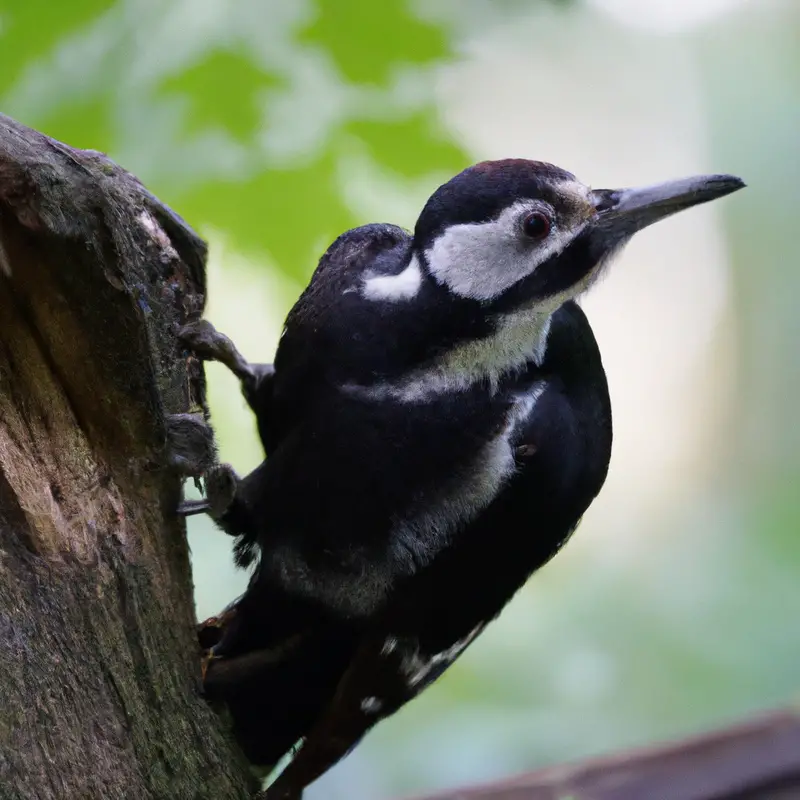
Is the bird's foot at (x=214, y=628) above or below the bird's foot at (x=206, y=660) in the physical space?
above

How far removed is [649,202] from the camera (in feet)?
4.90

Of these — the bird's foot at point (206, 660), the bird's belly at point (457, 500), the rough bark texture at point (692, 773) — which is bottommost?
the rough bark texture at point (692, 773)

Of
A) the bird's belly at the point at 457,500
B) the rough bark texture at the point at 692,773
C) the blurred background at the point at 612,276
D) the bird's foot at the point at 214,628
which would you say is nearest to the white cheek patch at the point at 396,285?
the bird's belly at the point at 457,500

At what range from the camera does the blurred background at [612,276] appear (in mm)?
2006

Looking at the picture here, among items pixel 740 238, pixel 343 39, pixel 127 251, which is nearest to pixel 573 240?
pixel 127 251

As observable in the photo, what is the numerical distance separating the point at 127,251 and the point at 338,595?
26.1 inches

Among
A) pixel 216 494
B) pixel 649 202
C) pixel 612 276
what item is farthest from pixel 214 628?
pixel 612 276

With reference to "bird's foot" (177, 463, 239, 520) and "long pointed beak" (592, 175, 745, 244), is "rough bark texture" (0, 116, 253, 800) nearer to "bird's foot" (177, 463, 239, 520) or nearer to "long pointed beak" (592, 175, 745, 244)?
"bird's foot" (177, 463, 239, 520)

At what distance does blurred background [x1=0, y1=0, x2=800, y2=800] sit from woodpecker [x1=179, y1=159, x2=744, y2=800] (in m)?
0.46

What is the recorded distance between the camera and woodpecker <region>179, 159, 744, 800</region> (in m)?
1.46

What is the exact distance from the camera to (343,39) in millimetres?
1982

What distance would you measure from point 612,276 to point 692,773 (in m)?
1.65

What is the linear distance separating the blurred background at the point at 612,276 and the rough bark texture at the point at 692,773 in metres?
0.07

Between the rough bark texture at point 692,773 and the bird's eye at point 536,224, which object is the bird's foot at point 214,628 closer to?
the bird's eye at point 536,224
